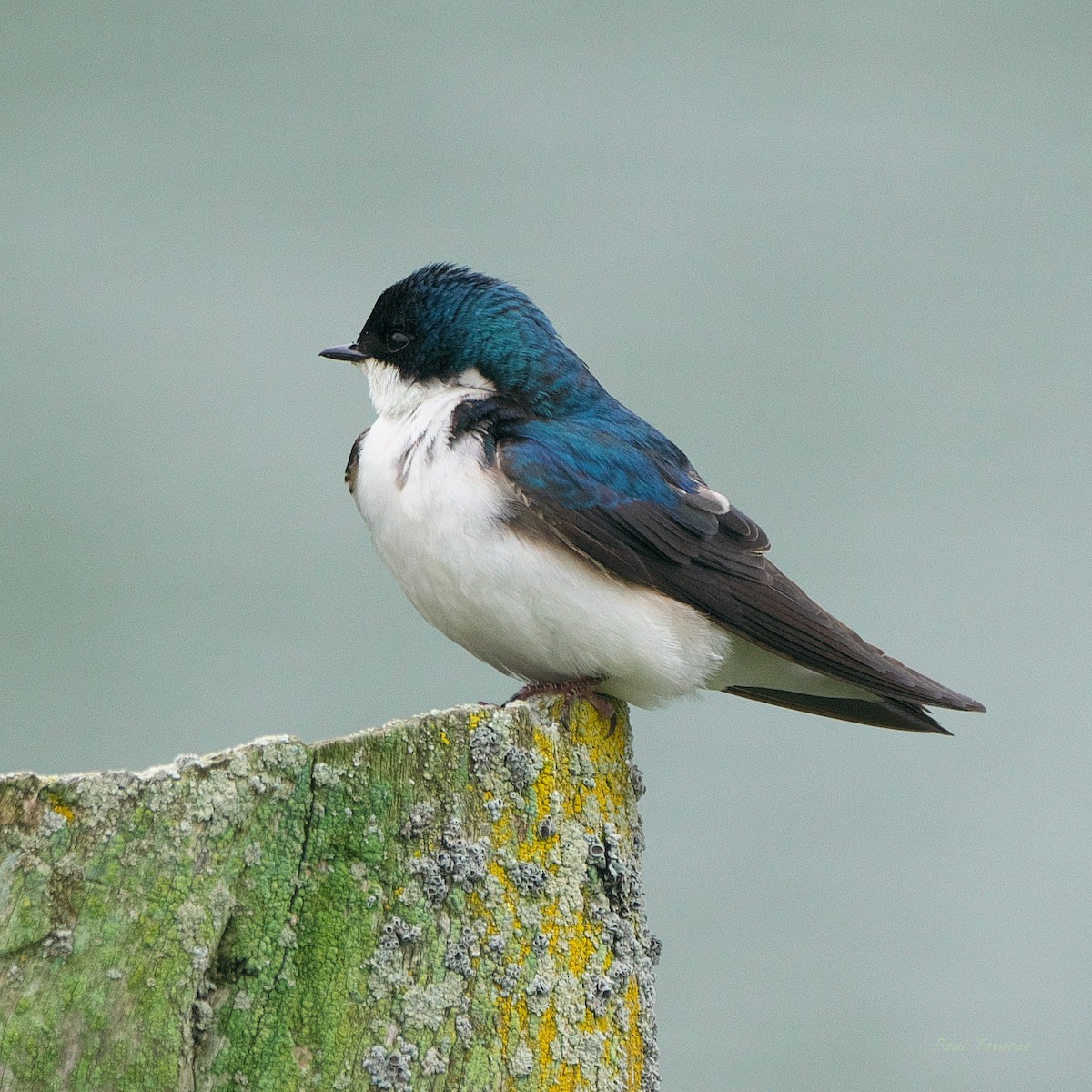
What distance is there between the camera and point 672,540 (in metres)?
3.00

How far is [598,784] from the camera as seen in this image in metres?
2.16

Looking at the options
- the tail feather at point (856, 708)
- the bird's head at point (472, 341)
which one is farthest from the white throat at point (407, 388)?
the tail feather at point (856, 708)

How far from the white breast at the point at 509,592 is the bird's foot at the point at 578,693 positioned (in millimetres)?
25

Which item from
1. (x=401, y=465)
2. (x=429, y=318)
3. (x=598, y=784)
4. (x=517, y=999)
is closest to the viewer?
(x=517, y=999)

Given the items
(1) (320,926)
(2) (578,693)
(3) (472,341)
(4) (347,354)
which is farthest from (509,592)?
(1) (320,926)

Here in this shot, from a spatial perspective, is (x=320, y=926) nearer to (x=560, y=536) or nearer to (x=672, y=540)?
(x=560, y=536)

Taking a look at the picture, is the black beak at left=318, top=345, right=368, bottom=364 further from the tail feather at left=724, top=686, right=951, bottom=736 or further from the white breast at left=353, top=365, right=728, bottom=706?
the tail feather at left=724, top=686, right=951, bottom=736

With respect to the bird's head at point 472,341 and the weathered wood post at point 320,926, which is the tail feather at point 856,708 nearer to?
the bird's head at point 472,341

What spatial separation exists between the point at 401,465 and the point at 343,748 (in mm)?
1209

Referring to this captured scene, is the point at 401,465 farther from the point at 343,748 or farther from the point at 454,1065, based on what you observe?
the point at 454,1065

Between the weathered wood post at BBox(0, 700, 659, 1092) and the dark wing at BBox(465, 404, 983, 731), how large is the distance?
913 millimetres

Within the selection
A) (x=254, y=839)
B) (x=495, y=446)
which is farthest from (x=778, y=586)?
(x=254, y=839)

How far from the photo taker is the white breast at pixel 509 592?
2814 millimetres

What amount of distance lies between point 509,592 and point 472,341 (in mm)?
675
